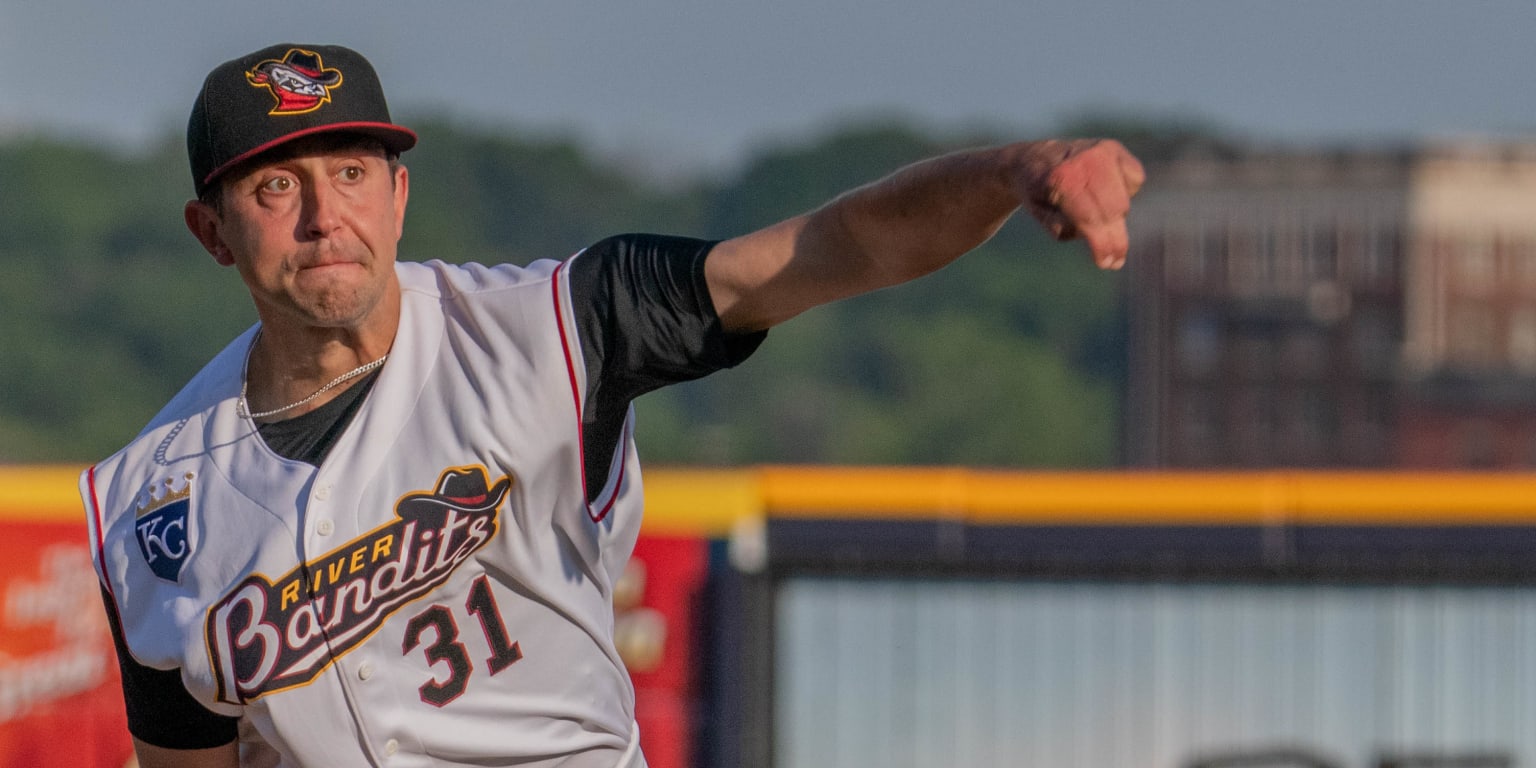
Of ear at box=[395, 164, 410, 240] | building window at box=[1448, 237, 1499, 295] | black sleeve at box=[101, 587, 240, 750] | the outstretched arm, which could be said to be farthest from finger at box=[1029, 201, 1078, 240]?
building window at box=[1448, 237, 1499, 295]

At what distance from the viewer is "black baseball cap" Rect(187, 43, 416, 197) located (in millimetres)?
2232

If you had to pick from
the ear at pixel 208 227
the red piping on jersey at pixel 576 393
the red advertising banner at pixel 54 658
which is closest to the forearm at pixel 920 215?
the red piping on jersey at pixel 576 393

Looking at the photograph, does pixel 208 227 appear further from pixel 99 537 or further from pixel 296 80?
pixel 99 537

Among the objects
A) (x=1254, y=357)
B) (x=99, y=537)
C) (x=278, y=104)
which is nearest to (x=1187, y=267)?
(x=1254, y=357)

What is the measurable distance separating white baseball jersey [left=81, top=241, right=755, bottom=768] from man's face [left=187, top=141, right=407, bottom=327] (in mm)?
119

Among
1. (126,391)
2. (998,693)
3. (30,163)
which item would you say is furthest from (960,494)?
(30,163)

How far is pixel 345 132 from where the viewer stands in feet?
7.50

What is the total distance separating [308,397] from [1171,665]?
510cm

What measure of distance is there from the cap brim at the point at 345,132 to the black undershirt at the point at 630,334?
26 cm

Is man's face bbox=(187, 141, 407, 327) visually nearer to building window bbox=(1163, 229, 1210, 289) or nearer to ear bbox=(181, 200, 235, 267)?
ear bbox=(181, 200, 235, 267)

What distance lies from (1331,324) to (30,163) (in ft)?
98.8

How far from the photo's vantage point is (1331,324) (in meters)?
47.1

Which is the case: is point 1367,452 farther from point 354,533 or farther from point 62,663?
point 354,533

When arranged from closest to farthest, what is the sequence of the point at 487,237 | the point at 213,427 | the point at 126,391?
the point at 213,427, the point at 126,391, the point at 487,237
